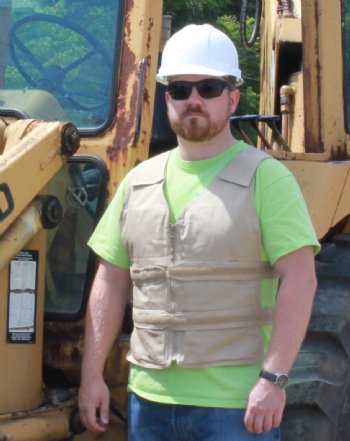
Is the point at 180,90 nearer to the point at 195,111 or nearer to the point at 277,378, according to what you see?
the point at 195,111

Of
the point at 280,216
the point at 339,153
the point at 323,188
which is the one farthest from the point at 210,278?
the point at 339,153

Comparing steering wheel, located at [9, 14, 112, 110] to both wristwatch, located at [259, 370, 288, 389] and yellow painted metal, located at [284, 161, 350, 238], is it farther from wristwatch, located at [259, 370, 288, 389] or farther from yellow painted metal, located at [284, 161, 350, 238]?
wristwatch, located at [259, 370, 288, 389]

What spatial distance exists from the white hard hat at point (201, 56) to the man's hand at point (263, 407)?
873 millimetres

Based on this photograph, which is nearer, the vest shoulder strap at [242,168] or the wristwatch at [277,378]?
the wristwatch at [277,378]

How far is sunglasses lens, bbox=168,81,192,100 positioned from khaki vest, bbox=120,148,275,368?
23cm

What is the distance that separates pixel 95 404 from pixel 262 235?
71 cm

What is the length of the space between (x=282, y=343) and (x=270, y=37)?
2.87 m

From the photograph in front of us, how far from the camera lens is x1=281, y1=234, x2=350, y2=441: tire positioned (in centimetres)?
355

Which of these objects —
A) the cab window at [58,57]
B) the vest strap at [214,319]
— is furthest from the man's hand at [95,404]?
the cab window at [58,57]

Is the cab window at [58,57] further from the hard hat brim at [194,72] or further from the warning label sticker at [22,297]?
the hard hat brim at [194,72]

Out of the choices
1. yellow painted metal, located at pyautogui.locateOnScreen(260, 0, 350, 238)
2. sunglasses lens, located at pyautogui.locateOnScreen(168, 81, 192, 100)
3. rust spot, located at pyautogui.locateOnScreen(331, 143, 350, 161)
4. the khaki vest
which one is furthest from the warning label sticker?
rust spot, located at pyautogui.locateOnScreen(331, 143, 350, 161)

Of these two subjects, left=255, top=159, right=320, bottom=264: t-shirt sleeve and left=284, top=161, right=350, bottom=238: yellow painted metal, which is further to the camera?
left=284, top=161, right=350, bottom=238: yellow painted metal

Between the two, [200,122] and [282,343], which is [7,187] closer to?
[200,122]

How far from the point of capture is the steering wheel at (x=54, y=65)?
3586 mm
